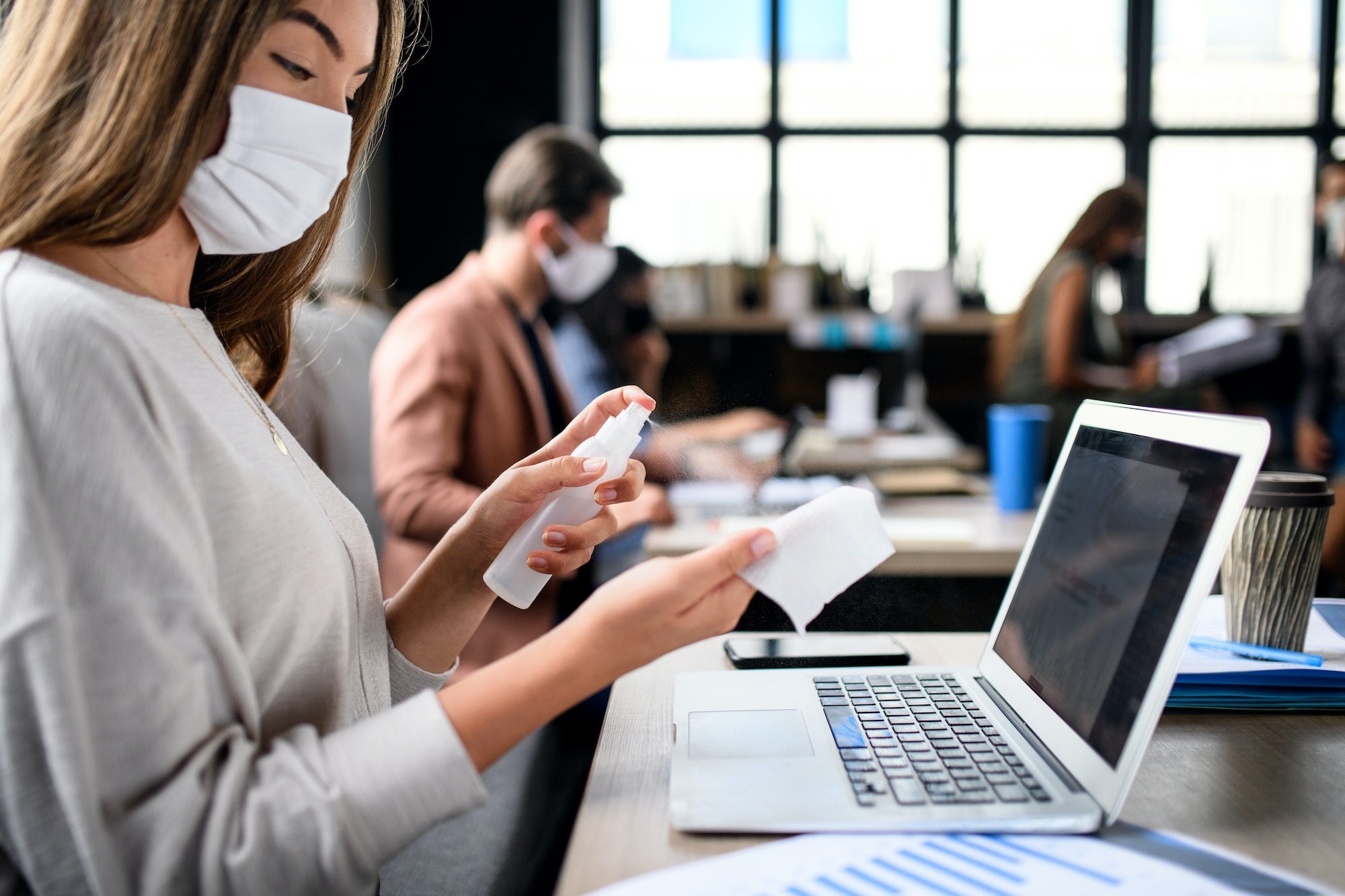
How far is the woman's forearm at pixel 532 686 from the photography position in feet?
1.95

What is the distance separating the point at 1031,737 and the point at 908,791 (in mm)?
127

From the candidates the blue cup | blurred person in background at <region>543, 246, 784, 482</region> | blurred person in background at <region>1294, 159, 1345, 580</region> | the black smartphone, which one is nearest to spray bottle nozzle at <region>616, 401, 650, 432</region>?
the black smartphone

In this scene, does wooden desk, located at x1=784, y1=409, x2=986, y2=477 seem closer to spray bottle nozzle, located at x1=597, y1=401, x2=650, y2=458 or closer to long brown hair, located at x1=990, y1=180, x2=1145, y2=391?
long brown hair, located at x1=990, y1=180, x2=1145, y2=391

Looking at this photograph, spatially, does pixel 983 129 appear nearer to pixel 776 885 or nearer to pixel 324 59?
pixel 324 59

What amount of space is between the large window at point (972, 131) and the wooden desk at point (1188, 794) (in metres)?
3.35

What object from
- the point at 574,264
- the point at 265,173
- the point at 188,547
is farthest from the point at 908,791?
the point at 574,264

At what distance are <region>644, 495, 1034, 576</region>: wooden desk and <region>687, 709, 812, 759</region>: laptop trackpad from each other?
0.53m

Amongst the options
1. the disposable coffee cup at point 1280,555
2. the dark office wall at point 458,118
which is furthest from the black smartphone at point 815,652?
the dark office wall at point 458,118

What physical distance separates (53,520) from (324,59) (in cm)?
41

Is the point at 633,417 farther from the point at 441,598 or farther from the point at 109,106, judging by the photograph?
the point at 109,106

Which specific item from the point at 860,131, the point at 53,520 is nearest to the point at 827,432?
the point at 860,131

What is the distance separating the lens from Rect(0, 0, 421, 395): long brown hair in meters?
0.62

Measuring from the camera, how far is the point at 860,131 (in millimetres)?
4023

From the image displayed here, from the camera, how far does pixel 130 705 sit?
1.69 ft
